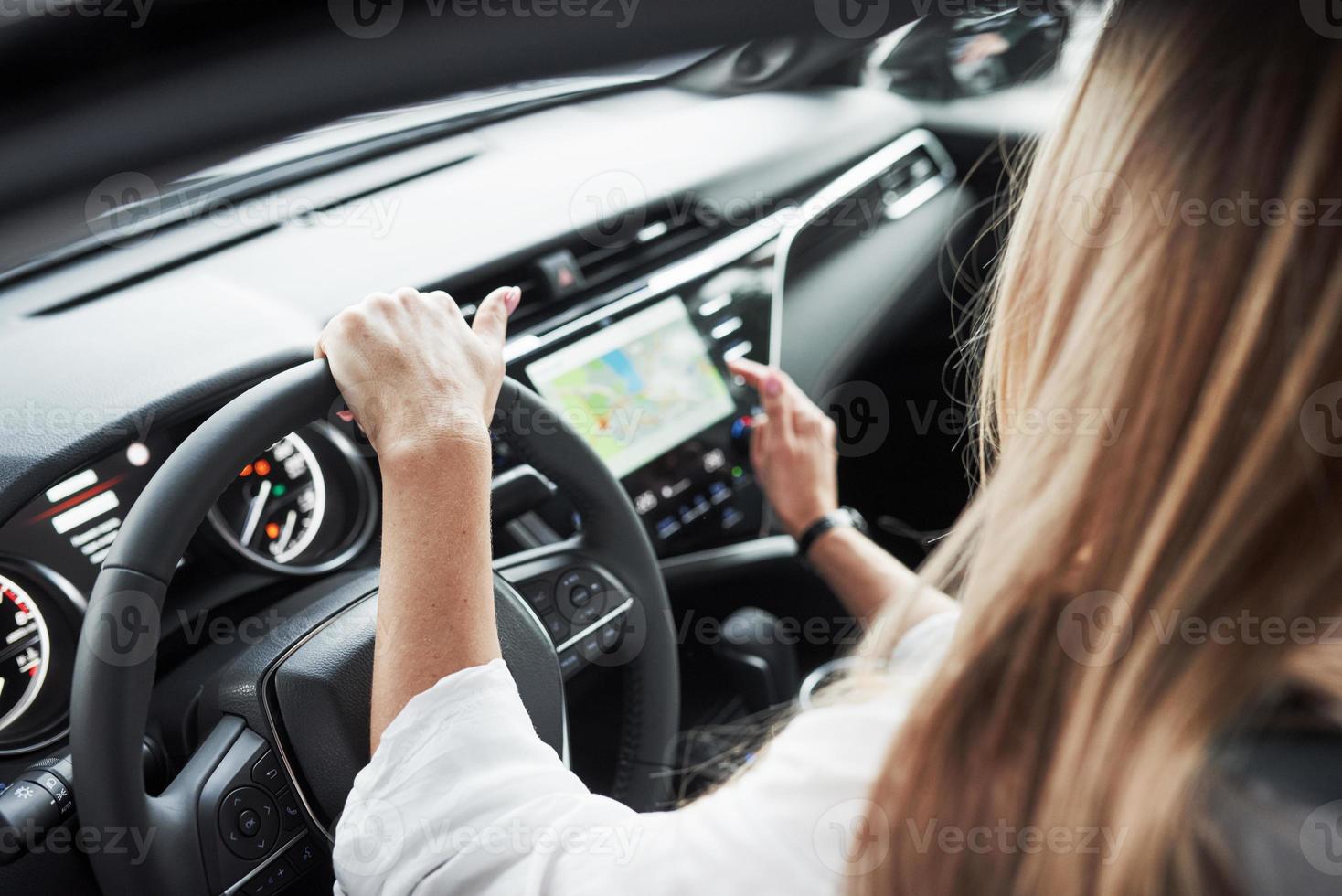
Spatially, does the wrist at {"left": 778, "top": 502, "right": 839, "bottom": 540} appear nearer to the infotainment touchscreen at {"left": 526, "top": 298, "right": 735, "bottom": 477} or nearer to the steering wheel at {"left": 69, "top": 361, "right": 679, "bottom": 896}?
the infotainment touchscreen at {"left": 526, "top": 298, "right": 735, "bottom": 477}

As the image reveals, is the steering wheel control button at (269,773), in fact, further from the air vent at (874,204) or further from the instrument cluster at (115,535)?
the air vent at (874,204)

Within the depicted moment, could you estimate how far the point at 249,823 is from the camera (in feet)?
2.67

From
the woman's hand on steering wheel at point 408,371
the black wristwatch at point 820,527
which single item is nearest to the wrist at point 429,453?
the woman's hand on steering wheel at point 408,371

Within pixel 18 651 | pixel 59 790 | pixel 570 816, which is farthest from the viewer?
pixel 18 651

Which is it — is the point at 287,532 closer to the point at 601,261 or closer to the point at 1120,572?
the point at 601,261

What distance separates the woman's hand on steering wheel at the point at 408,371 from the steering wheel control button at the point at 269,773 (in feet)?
0.85

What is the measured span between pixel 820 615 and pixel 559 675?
817 mm

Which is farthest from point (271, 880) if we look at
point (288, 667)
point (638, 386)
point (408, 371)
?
point (638, 386)

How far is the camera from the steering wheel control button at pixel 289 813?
2.74 feet

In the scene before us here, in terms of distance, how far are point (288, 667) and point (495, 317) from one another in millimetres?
324

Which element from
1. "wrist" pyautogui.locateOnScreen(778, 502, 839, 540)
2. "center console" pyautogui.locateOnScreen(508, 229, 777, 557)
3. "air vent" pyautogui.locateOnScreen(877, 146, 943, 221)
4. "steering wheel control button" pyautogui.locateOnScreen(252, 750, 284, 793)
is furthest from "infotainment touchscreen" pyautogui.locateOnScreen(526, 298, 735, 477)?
"air vent" pyautogui.locateOnScreen(877, 146, 943, 221)

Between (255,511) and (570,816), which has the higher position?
(255,511)

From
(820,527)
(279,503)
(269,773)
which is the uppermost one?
(279,503)

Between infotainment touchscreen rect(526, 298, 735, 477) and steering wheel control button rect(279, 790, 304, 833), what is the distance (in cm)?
57
